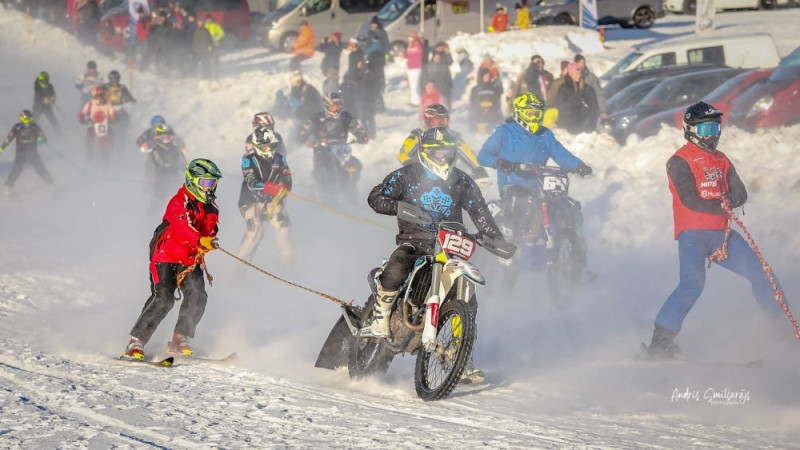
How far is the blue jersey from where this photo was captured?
468 inches

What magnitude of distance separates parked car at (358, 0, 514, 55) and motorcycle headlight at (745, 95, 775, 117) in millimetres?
14734

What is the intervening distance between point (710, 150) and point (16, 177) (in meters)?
14.6

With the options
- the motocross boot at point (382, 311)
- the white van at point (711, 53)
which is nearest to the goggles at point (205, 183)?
the motocross boot at point (382, 311)

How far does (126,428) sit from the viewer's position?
656 cm

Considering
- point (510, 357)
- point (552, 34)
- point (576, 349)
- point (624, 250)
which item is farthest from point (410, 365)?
point (552, 34)

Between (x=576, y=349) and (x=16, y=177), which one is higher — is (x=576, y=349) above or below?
below

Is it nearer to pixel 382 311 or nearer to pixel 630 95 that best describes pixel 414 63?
pixel 630 95

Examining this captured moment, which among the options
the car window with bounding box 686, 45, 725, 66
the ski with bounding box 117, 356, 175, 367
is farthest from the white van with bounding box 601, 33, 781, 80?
the ski with bounding box 117, 356, 175, 367

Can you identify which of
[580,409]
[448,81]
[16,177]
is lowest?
[580,409]

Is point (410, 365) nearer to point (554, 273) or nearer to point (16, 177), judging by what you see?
point (554, 273)

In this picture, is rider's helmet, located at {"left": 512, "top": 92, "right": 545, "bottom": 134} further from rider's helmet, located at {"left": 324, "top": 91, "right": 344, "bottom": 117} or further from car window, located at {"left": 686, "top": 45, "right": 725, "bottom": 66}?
car window, located at {"left": 686, "top": 45, "right": 725, "bottom": 66}

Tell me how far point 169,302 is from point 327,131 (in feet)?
25.4

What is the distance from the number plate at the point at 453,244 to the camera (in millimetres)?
7695

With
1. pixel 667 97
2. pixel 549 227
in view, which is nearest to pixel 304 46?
pixel 667 97
